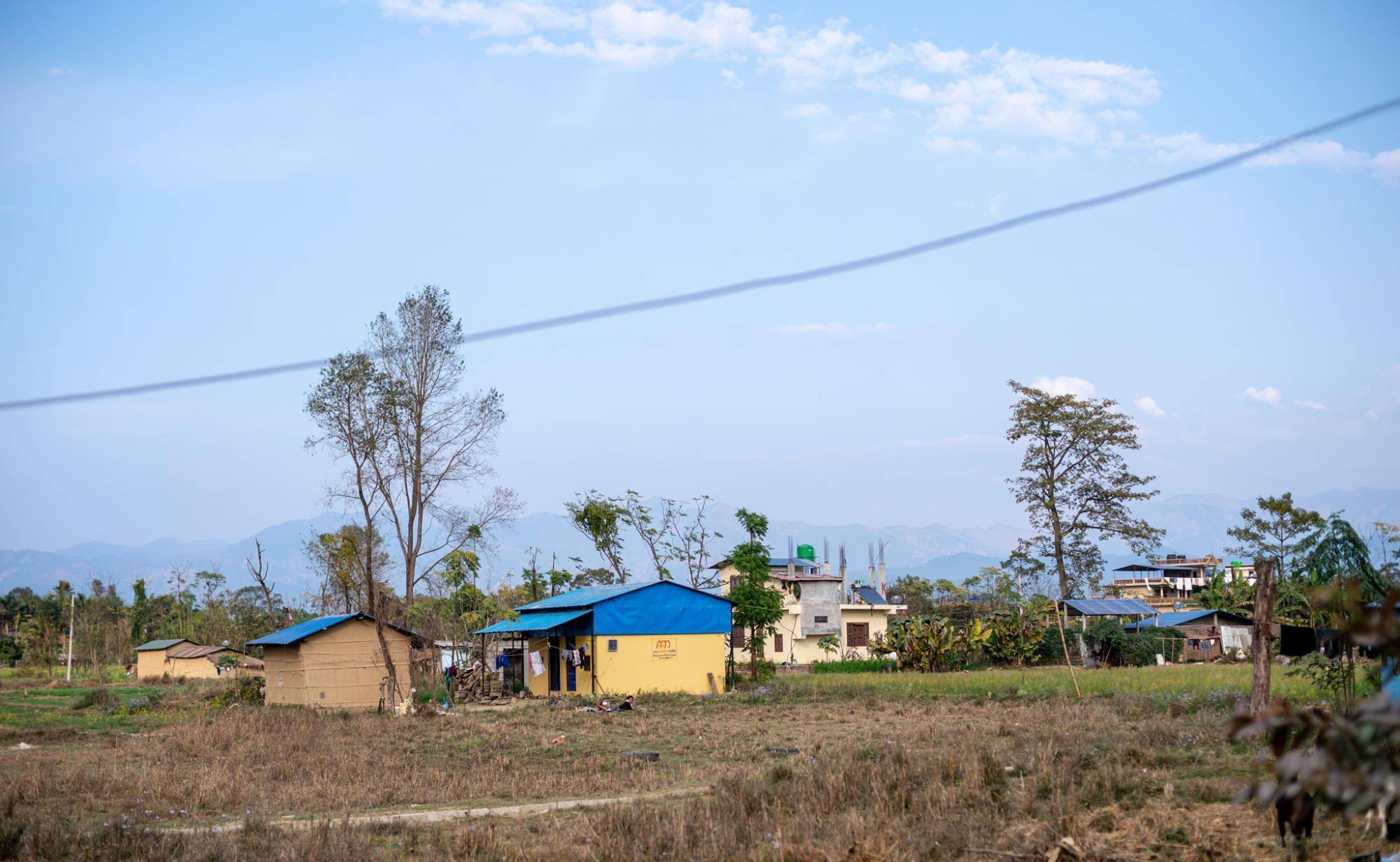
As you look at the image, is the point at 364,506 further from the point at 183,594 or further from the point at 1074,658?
the point at 183,594

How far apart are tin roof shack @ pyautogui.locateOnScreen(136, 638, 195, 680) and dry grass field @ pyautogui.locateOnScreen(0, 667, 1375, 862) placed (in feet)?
115

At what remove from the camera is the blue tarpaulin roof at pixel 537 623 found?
34594mm

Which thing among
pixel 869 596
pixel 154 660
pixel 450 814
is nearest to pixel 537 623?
pixel 450 814

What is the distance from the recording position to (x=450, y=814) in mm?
11453

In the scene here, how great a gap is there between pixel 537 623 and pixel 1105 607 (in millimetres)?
29255

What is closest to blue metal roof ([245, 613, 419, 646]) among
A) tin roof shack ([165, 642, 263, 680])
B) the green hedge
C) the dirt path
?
the dirt path

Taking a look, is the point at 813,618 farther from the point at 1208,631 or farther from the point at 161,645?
the point at 161,645

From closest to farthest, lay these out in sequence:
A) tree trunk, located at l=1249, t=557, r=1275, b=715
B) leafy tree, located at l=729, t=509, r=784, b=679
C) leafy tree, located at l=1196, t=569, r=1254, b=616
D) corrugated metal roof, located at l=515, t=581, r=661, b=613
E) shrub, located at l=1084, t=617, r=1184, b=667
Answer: tree trunk, located at l=1249, t=557, r=1275, b=715, corrugated metal roof, located at l=515, t=581, r=661, b=613, leafy tree, located at l=729, t=509, r=784, b=679, shrub, located at l=1084, t=617, r=1184, b=667, leafy tree, located at l=1196, t=569, r=1254, b=616

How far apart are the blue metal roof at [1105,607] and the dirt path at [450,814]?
39.9 meters

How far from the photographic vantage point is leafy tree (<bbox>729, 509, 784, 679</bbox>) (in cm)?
3844

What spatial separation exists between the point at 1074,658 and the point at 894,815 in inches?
1431

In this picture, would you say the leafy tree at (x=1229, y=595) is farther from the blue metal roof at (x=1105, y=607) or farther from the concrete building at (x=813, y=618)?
the concrete building at (x=813, y=618)

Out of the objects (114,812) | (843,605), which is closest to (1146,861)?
(114,812)

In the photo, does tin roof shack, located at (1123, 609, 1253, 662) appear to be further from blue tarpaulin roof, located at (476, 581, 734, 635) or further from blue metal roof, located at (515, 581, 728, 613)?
blue metal roof, located at (515, 581, 728, 613)
